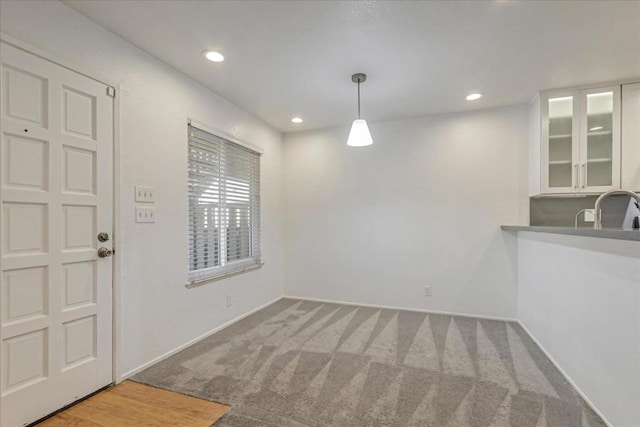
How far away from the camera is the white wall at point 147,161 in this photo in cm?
188

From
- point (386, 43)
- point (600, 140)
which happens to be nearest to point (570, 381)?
point (600, 140)

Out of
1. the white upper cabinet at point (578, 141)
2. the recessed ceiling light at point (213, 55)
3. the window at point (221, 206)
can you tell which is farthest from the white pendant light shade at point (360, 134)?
the white upper cabinet at point (578, 141)

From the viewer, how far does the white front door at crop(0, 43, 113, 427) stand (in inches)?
64.4

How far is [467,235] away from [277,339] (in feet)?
8.57

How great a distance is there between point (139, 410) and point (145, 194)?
1.54 m

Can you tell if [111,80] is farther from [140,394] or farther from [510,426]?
[510,426]

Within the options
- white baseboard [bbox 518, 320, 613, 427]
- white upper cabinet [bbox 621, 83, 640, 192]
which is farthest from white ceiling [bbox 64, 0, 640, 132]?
white baseboard [bbox 518, 320, 613, 427]

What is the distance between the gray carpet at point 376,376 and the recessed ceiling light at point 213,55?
103 inches

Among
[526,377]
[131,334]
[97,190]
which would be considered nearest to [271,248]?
[131,334]

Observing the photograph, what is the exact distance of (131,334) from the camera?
2.26 meters

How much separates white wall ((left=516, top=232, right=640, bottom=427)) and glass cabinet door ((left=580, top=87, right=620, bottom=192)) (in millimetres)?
985

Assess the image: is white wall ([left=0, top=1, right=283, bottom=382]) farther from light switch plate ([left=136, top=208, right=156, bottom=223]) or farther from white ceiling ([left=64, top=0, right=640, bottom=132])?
white ceiling ([left=64, top=0, right=640, bottom=132])

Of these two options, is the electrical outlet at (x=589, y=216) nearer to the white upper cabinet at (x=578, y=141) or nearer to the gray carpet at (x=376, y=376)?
the white upper cabinet at (x=578, y=141)

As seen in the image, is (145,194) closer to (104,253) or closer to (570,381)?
(104,253)
